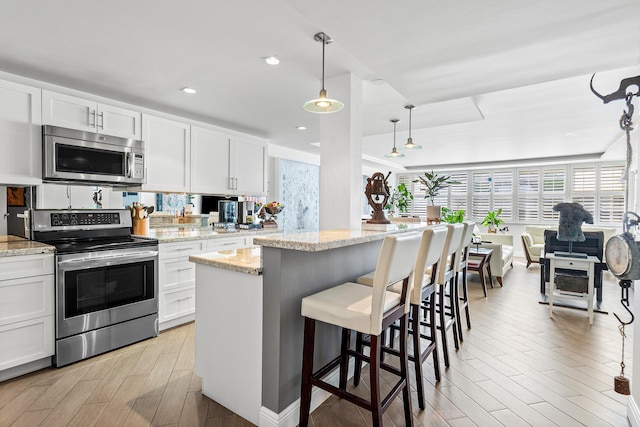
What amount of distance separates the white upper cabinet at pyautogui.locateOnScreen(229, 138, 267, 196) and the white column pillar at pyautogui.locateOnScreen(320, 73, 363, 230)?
192cm

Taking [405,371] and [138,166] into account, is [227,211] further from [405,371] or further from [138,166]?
[405,371]

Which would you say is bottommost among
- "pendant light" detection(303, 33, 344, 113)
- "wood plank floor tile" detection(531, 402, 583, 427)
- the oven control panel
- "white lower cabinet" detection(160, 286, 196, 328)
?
"wood plank floor tile" detection(531, 402, 583, 427)

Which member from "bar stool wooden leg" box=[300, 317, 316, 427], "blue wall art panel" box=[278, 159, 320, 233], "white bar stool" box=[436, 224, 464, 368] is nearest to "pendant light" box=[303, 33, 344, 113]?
"white bar stool" box=[436, 224, 464, 368]

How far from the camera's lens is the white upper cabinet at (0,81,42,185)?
2.66 m


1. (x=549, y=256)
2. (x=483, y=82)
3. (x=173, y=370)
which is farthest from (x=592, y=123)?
(x=173, y=370)

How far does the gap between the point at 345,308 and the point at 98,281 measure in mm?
2245

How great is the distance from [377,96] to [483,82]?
1.12 m

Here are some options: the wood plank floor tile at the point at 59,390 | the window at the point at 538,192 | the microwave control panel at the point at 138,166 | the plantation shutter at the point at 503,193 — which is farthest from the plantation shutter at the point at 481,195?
the wood plank floor tile at the point at 59,390

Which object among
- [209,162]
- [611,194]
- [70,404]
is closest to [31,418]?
[70,404]

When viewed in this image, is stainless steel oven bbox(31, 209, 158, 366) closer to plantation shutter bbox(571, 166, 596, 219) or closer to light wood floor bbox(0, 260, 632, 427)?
light wood floor bbox(0, 260, 632, 427)

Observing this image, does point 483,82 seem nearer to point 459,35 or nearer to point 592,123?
point 459,35

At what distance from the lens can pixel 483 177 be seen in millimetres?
9445

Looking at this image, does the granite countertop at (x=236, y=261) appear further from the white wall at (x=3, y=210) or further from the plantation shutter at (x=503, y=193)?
the plantation shutter at (x=503, y=193)

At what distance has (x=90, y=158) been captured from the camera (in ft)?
10.2
